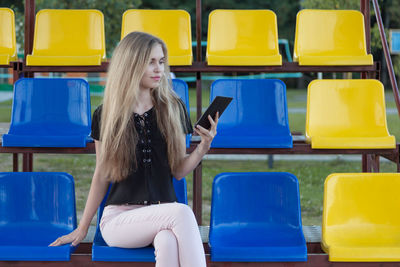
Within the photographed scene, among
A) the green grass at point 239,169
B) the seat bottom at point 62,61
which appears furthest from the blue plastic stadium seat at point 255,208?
the green grass at point 239,169

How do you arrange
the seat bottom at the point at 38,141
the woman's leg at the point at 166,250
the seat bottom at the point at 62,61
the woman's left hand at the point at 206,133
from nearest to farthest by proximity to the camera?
the woman's leg at the point at 166,250
the woman's left hand at the point at 206,133
the seat bottom at the point at 38,141
the seat bottom at the point at 62,61

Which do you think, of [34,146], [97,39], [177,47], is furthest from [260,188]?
[97,39]

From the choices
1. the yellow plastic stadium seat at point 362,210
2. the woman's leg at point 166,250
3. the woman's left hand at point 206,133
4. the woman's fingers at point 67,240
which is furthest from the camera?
the yellow plastic stadium seat at point 362,210

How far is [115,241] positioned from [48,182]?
560 millimetres

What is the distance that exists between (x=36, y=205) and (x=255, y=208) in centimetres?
95

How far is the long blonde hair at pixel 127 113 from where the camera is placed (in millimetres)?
2191

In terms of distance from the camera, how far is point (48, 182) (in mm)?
2586

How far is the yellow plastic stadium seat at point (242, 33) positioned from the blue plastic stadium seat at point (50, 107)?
0.96 m

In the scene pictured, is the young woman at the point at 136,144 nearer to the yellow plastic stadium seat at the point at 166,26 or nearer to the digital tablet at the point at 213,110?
the digital tablet at the point at 213,110

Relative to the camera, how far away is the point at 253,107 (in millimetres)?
3047

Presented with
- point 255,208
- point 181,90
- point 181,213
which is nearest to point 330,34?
point 181,90

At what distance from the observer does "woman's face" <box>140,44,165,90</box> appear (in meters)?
2.21

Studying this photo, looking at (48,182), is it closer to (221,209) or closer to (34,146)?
(34,146)

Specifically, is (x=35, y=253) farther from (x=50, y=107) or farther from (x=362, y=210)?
(x=362, y=210)
